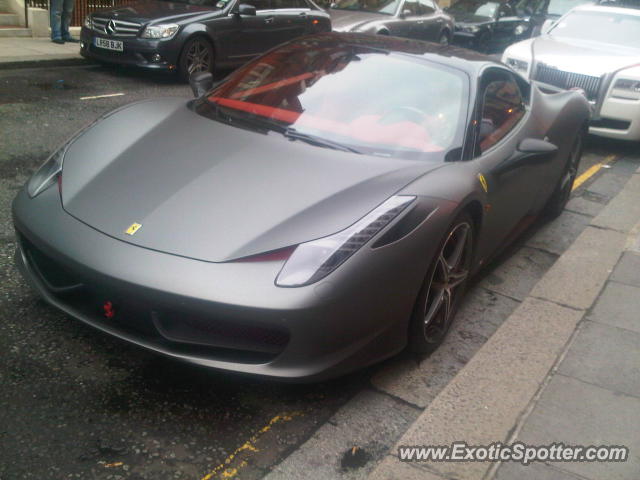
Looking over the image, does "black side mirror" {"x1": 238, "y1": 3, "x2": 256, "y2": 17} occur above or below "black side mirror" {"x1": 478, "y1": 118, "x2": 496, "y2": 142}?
below

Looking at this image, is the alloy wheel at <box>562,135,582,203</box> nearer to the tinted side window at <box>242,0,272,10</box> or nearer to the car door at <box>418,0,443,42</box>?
the tinted side window at <box>242,0,272,10</box>

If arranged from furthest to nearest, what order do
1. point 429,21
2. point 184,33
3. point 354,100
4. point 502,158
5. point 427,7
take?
point 427,7 → point 429,21 → point 184,33 → point 502,158 → point 354,100

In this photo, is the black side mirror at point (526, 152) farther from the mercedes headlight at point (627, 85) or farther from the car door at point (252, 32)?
the car door at point (252, 32)

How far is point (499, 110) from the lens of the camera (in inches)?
182

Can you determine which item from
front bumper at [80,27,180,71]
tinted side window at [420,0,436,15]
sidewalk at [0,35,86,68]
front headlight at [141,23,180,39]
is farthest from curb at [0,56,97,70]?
tinted side window at [420,0,436,15]

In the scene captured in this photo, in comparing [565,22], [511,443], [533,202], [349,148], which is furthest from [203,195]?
[565,22]

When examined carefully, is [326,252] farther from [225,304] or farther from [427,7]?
[427,7]

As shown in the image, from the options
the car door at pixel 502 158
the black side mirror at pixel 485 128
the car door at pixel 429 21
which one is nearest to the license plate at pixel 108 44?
the car door at pixel 429 21

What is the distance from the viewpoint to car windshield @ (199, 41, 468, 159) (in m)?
3.97

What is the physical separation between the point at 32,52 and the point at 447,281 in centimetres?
946

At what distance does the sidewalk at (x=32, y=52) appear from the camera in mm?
10531

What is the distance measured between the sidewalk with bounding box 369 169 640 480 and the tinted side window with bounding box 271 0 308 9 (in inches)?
307

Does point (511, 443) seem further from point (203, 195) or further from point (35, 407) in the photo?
point (35, 407)

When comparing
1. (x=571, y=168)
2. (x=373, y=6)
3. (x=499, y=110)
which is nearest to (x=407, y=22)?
(x=373, y=6)
